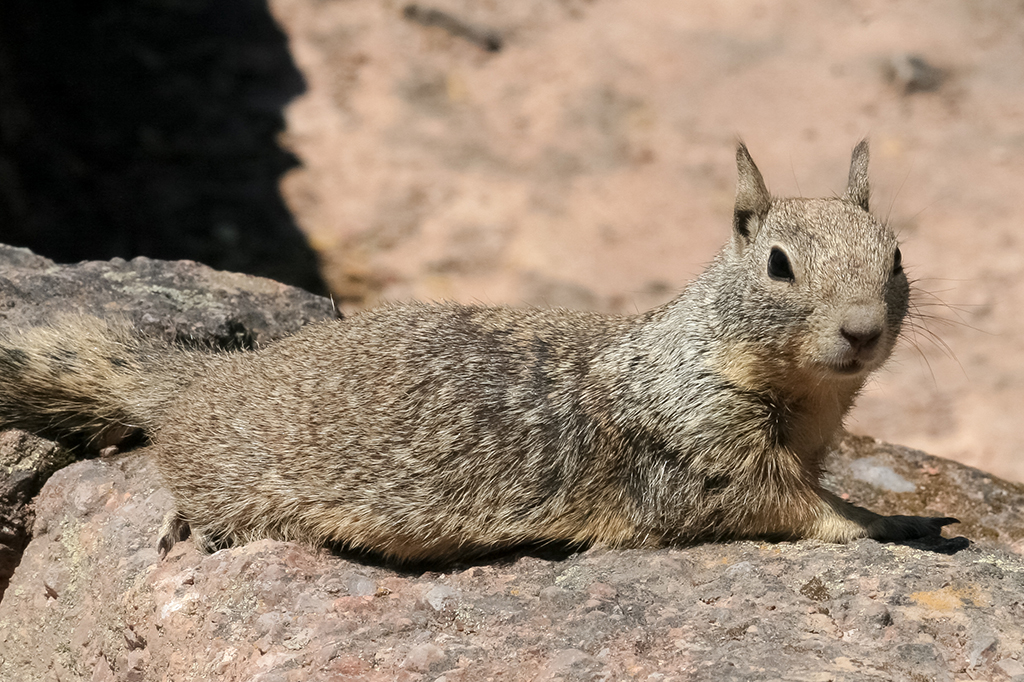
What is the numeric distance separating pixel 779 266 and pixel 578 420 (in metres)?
1.05

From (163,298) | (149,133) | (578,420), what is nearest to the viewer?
(578,420)

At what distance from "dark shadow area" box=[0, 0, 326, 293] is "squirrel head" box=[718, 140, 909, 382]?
634cm

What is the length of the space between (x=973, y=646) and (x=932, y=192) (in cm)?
806

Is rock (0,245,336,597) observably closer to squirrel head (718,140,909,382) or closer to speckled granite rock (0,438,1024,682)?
speckled granite rock (0,438,1024,682)

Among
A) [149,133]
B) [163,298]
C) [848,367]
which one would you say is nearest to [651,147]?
[149,133]

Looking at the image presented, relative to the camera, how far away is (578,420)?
425cm

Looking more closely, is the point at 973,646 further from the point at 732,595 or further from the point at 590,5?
the point at 590,5

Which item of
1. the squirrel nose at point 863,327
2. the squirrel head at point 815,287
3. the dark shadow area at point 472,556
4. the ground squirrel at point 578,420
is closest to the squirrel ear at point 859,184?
the ground squirrel at point 578,420

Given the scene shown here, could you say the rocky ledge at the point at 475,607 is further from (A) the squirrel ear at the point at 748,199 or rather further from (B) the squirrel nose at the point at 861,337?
(A) the squirrel ear at the point at 748,199

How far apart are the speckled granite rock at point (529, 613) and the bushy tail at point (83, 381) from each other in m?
0.56

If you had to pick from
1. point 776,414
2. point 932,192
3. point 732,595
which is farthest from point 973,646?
point 932,192

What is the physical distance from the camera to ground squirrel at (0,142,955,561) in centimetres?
385

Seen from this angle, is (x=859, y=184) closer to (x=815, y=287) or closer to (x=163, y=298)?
(x=815, y=287)

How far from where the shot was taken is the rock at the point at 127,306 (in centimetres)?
492
